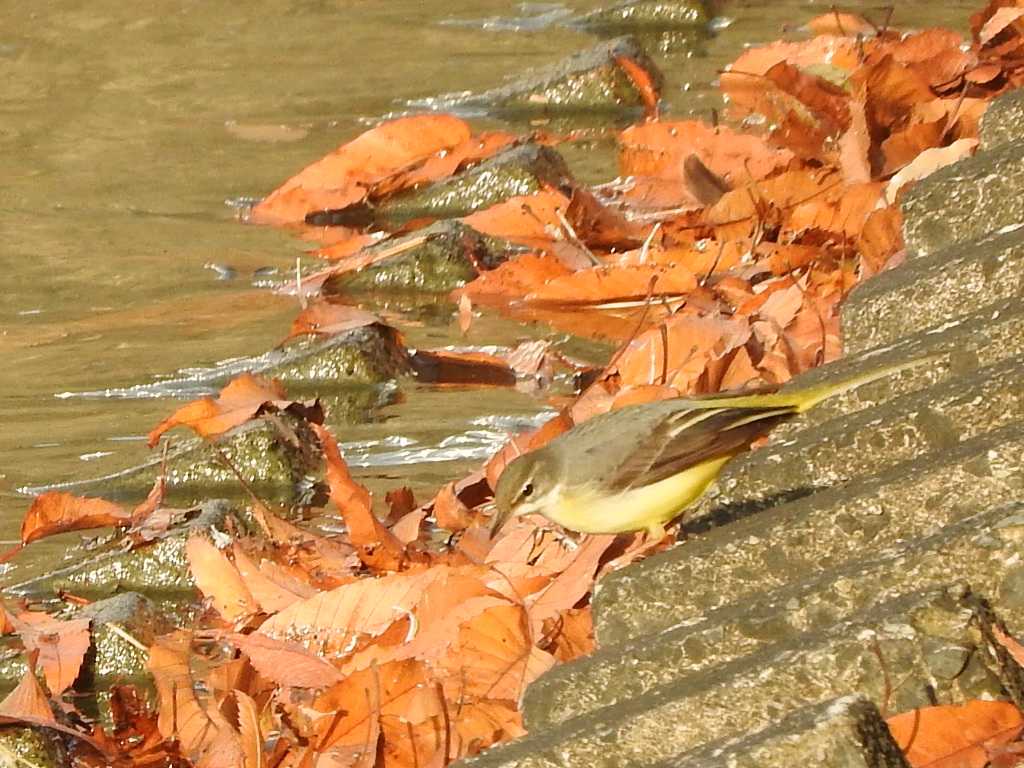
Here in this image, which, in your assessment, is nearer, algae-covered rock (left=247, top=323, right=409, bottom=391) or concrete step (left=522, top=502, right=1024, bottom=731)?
concrete step (left=522, top=502, right=1024, bottom=731)

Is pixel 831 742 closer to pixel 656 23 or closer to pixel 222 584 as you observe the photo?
pixel 222 584

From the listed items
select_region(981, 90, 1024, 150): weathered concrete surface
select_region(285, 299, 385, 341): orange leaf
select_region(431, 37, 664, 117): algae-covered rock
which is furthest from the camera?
select_region(431, 37, 664, 117): algae-covered rock

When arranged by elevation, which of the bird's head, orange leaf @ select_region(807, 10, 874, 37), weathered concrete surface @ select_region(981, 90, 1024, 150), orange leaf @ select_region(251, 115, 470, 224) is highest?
weathered concrete surface @ select_region(981, 90, 1024, 150)

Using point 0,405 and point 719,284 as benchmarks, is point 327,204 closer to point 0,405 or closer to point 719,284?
point 0,405

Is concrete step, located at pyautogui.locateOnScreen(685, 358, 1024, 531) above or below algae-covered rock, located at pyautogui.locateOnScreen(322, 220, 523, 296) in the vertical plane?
above

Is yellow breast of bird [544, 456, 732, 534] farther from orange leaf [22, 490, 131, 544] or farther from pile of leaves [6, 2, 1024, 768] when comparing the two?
orange leaf [22, 490, 131, 544]

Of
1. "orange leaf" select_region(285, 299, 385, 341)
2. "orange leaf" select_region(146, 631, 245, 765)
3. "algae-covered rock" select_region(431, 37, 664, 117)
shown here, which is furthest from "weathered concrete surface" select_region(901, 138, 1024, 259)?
"algae-covered rock" select_region(431, 37, 664, 117)

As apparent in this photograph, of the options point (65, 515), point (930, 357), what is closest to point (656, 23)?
point (65, 515)
